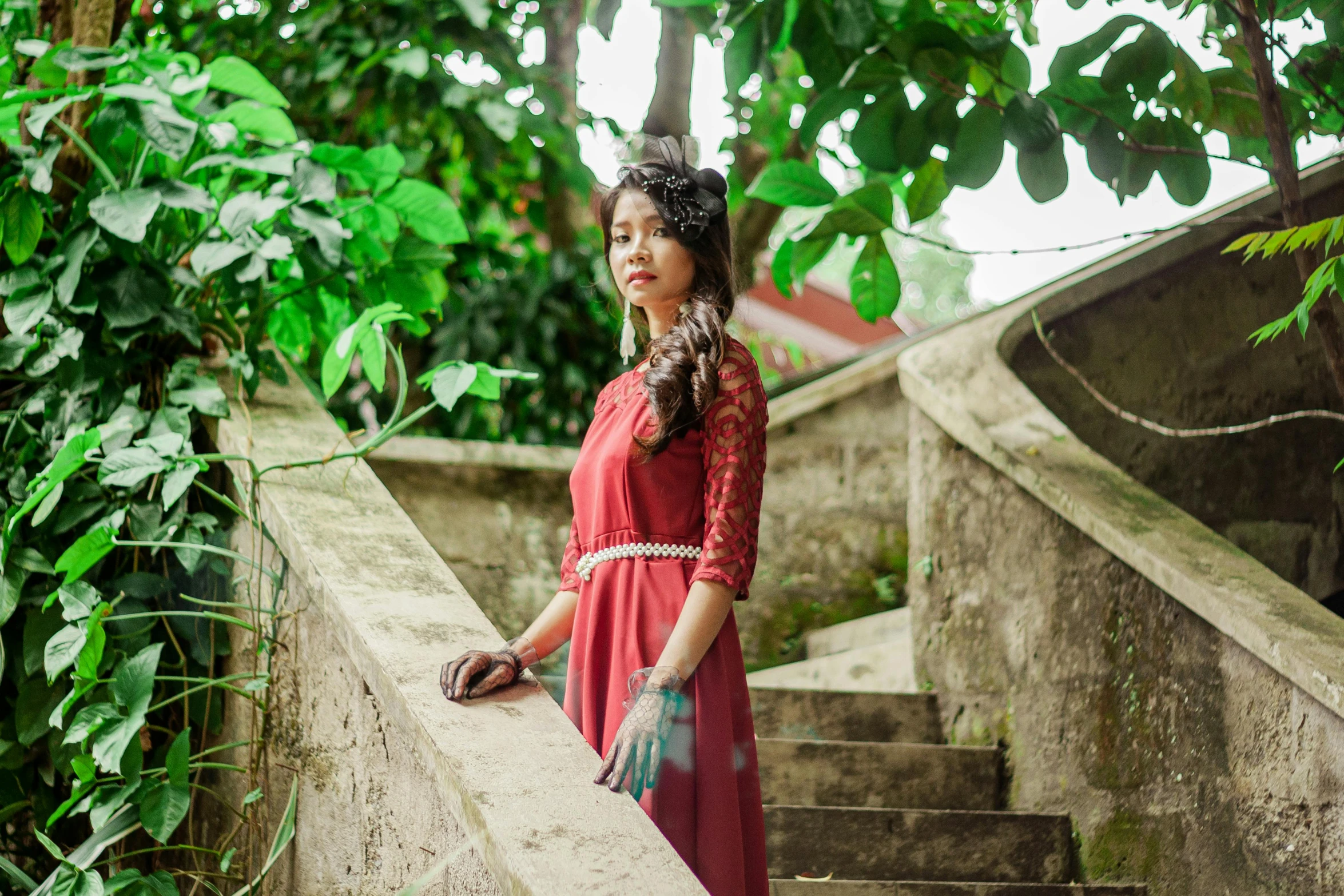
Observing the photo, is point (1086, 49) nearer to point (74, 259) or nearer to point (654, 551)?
point (654, 551)

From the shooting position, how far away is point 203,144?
2822 millimetres

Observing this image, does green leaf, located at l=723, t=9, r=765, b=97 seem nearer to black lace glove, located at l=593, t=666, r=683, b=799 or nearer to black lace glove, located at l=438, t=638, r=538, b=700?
black lace glove, located at l=438, t=638, r=538, b=700

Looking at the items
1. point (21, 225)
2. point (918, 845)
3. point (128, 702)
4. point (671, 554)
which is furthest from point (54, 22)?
point (918, 845)

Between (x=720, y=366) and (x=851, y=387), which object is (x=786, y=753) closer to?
(x=720, y=366)

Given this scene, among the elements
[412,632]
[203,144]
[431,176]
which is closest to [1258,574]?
[412,632]

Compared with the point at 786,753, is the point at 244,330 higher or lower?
higher

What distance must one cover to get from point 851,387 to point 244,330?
293cm

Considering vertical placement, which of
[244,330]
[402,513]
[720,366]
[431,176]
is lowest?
[402,513]

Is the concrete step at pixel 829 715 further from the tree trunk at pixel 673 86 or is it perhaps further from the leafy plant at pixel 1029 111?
the tree trunk at pixel 673 86

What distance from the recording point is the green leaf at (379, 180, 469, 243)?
3078mm

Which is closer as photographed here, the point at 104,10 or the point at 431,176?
the point at 104,10

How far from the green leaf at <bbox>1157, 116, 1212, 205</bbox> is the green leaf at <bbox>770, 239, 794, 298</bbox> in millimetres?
892

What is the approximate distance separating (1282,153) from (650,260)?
57.7 inches

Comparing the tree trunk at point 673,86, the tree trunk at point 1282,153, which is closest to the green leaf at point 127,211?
the tree trunk at point 1282,153
